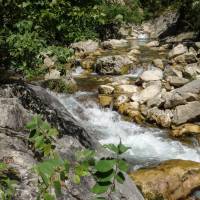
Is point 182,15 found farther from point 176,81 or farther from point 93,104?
point 93,104

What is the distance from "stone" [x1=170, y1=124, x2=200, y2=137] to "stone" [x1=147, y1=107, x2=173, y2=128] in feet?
1.42

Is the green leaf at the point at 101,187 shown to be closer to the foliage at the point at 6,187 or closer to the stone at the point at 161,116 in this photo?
the foliage at the point at 6,187

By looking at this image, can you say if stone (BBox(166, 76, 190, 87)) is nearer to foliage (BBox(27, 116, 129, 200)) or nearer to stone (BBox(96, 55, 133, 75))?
stone (BBox(96, 55, 133, 75))

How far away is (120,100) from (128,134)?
2.20 meters

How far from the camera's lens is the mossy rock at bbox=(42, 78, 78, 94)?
16.1 meters

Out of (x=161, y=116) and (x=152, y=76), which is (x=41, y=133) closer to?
(x=161, y=116)

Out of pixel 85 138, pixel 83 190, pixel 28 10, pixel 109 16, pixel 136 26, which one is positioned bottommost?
pixel 136 26

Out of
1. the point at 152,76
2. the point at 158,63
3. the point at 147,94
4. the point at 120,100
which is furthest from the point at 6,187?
the point at 158,63

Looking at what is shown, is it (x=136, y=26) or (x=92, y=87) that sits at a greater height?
(x=92, y=87)

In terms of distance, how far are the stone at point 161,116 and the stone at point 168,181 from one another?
400 cm

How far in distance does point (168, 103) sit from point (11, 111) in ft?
31.6

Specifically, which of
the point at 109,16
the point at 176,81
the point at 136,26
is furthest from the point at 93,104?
the point at 136,26

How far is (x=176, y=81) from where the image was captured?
16.8m

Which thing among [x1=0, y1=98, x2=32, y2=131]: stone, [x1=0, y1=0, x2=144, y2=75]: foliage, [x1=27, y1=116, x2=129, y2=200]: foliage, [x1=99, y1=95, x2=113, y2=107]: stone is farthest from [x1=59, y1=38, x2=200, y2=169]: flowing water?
[x1=27, y1=116, x2=129, y2=200]: foliage
